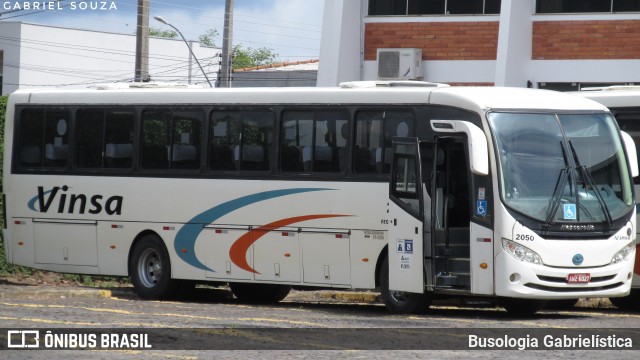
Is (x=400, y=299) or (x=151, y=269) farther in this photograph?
(x=151, y=269)

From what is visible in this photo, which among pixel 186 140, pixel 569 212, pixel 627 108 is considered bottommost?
pixel 569 212

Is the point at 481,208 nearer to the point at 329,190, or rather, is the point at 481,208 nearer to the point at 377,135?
the point at 377,135

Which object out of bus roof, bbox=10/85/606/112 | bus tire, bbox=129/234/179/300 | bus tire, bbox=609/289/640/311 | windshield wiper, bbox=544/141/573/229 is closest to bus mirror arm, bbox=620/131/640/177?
bus roof, bbox=10/85/606/112

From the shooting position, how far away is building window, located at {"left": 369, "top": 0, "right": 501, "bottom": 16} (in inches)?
1203

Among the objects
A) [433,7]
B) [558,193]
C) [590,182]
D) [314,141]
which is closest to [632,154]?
[590,182]

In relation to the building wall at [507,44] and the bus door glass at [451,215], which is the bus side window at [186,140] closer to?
the bus door glass at [451,215]

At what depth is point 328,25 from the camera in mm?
31531

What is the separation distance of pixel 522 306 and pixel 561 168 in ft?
7.26

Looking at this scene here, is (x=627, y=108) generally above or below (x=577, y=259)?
above

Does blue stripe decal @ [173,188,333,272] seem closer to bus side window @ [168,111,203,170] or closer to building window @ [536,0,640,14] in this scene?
bus side window @ [168,111,203,170]

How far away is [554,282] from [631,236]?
1.35 m

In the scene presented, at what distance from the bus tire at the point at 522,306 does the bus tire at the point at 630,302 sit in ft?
6.49

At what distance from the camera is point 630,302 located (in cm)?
2005

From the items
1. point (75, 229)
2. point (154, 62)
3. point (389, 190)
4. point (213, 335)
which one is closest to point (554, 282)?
point (389, 190)
